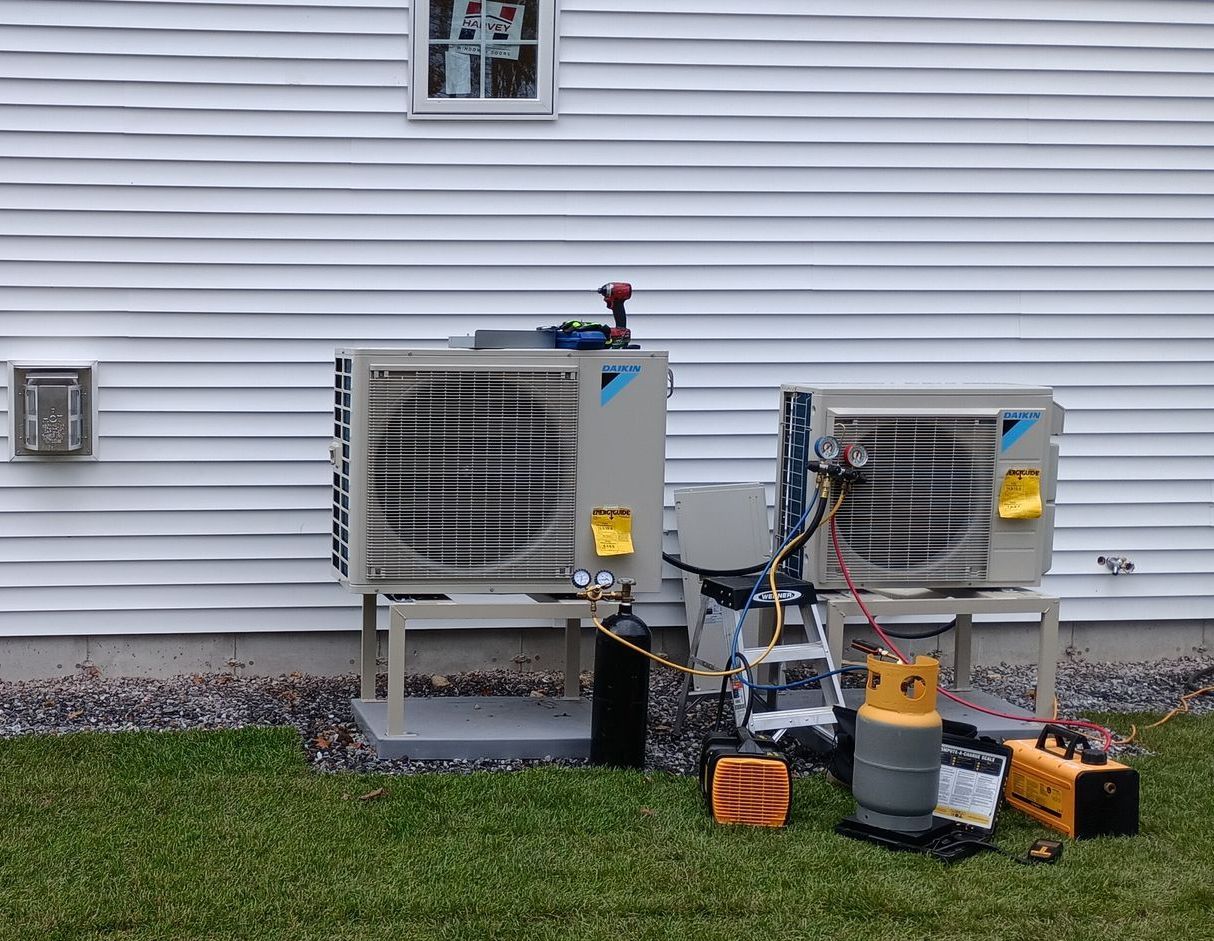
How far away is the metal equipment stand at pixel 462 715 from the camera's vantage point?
451 centimetres

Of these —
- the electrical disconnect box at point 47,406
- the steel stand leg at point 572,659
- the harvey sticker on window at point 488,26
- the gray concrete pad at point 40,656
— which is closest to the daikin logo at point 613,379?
the steel stand leg at point 572,659

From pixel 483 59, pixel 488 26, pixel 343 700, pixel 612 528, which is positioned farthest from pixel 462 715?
pixel 488 26

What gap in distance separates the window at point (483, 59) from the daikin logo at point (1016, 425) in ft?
6.65

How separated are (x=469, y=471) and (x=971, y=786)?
69.5 inches

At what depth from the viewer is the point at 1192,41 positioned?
5.72m

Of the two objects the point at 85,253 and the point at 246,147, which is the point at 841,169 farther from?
the point at 85,253

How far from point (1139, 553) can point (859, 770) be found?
2609 mm

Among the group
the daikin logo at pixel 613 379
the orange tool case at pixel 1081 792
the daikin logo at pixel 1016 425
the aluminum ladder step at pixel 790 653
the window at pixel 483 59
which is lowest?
the orange tool case at pixel 1081 792

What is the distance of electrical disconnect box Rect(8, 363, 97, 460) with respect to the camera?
5.16 meters

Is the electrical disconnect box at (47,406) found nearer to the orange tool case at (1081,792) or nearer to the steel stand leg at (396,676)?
the steel stand leg at (396,676)

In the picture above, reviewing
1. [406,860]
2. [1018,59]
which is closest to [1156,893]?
[406,860]

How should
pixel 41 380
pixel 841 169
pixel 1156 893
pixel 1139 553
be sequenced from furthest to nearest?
pixel 1139 553 → pixel 841 169 → pixel 41 380 → pixel 1156 893

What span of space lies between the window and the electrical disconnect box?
157 centimetres

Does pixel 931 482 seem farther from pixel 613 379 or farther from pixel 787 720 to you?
pixel 613 379
